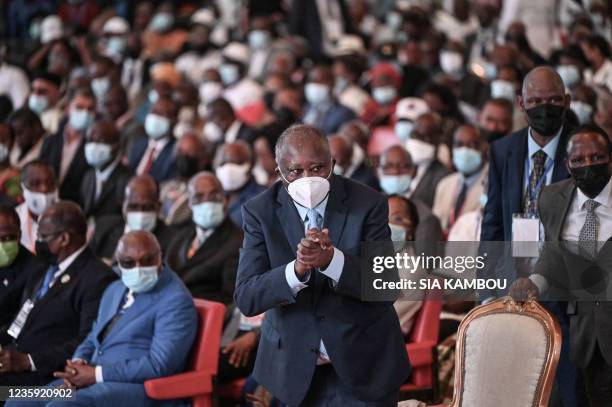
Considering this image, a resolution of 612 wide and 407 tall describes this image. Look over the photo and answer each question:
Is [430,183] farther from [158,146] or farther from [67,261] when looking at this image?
[67,261]

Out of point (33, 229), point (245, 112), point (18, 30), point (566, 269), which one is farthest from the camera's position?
point (18, 30)

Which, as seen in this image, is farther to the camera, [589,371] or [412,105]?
[412,105]

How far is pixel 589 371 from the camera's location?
521cm

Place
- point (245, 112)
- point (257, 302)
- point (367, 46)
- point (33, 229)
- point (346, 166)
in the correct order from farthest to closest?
1. point (367, 46)
2. point (245, 112)
3. point (346, 166)
4. point (33, 229)
5. point (257, 302)

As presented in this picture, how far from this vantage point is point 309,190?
4.19 metres

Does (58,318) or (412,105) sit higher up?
(412,105)

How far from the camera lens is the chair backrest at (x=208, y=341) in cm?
628

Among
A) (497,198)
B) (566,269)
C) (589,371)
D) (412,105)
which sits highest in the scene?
(412,105)

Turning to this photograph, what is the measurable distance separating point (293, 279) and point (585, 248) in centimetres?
157

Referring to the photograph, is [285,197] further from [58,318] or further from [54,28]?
[54,28]

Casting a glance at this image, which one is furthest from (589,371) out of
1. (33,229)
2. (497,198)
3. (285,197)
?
(33,229)

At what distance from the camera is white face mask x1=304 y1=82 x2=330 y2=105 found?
12078mm

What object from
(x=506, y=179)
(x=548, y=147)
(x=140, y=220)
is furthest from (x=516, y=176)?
(x=140, y=220)

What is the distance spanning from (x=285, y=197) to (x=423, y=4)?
13.2m
